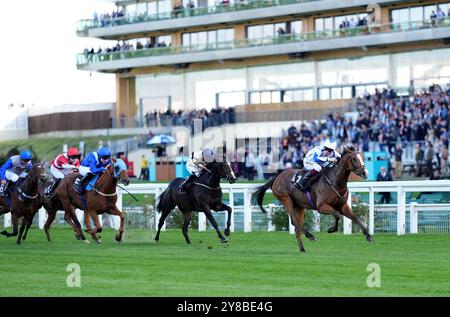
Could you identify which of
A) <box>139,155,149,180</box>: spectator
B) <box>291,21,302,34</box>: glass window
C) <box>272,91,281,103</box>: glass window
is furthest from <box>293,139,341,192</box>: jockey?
<box>291,21,302,34</box>: glass window

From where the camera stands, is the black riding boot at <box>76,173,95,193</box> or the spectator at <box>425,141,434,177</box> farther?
the spectator at <box>425,141,434,177</box>

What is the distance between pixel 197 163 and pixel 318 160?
7.03 ft

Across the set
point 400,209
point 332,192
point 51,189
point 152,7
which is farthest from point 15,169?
point 152,7

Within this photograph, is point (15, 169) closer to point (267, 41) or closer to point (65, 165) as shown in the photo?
point (65, 165)

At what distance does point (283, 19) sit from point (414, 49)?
6.96 metres

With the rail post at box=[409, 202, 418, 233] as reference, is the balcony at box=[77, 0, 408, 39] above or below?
above

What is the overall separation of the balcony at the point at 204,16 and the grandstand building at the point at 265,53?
51 mm

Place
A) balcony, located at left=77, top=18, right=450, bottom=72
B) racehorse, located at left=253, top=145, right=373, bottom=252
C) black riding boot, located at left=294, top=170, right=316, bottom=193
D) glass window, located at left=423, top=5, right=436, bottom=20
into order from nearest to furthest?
racehorse, located at left=253, top=145, right=373, bottom=252 < black riding boot, located at left=294, top=170, right=316, bottom=193 < balcony, located at left=77, top=18, right=450, bottom=72 < glass window, located at left=423, top=5, right=436, bottom=20

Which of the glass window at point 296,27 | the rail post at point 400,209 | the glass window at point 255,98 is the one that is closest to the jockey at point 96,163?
the rail post at point 400,209

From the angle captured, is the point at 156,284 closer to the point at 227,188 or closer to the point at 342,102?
the point at 227,188

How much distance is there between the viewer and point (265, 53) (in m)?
45.1

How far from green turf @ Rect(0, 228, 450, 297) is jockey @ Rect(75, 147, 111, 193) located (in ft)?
3.58

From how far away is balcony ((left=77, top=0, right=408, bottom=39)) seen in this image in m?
43.0

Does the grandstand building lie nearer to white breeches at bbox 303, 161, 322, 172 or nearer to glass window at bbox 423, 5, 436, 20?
glass window at bbox 423, 5, 436, 20
